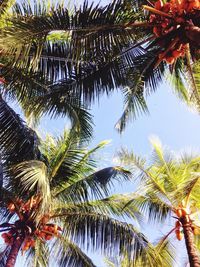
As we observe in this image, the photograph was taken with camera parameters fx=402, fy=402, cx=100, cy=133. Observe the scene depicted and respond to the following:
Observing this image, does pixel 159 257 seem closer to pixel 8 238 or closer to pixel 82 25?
pixel 8 238

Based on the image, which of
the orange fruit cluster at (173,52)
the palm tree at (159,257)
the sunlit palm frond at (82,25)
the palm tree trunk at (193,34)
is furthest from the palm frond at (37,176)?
the palm tree trunk at (193,34)

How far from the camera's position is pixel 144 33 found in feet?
21.6

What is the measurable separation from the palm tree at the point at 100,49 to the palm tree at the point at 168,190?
91.1 inches

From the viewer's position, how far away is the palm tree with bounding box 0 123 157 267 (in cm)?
795

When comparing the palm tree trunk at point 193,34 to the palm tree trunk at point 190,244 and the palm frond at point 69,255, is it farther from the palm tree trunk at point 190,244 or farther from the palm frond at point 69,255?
the palm frond at point 69,255

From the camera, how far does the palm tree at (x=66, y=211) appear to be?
795 cm

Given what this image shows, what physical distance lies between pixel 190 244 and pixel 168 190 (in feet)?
6.86

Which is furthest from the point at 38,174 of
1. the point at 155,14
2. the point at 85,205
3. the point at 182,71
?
the point at 182,71

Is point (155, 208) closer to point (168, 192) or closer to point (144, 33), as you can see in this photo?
point (168, 192)

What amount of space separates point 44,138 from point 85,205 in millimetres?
2122

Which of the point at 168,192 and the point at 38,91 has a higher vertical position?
the point at 38,91

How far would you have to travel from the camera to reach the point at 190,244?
799 centimetres

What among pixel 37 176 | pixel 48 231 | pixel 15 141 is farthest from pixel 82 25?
pixel 48 231

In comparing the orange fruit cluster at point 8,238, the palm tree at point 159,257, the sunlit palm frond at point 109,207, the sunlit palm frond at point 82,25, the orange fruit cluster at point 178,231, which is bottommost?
the palm tree at point 159,257
